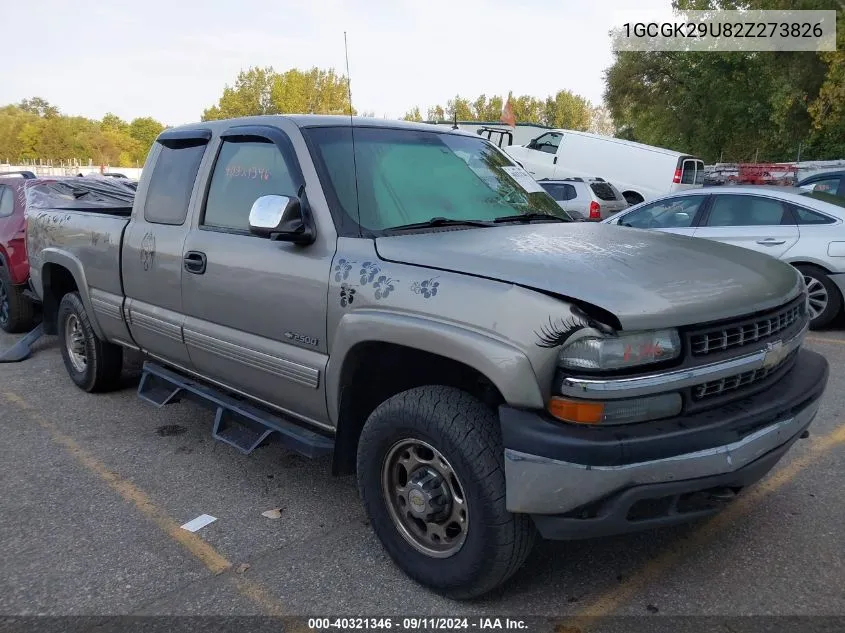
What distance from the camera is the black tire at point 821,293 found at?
7.00 meters

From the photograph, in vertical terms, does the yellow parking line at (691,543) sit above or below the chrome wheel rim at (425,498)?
below

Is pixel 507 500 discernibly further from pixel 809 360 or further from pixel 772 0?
pixel 772 0

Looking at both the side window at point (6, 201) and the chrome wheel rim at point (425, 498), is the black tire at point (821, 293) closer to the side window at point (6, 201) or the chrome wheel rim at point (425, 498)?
the chrome wheel rim at point (425, 498)

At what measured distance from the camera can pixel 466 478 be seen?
249 cm

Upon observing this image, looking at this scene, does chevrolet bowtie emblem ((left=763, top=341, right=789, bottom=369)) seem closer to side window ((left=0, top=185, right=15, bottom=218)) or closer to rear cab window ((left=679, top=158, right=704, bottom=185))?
side window ((left=0, top=185, right=15, bottom=218))

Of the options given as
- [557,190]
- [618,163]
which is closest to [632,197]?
[618,163]

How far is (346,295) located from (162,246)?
1.67 meters

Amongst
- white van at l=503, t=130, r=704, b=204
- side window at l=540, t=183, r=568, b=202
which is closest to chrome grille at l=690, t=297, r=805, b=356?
side window at l=540, t=183, r=568, b=202

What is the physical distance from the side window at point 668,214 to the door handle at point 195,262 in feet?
18.7

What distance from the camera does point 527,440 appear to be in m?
2.28

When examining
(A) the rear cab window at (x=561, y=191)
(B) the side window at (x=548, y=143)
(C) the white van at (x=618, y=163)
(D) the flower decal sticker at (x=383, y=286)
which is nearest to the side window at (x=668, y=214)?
(D) the flower decal sticker at (x=383, y=286)

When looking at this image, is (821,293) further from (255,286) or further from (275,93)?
(275,93)

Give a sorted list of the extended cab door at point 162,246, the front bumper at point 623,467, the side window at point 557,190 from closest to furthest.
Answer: the front bumper at point 623,467 → the extended cab door at point 162,246 → the side window at point 557,190

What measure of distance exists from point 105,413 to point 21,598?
2.37 m
